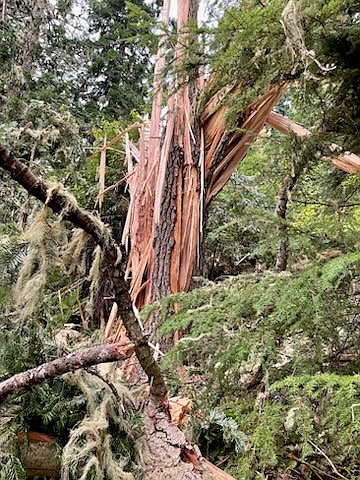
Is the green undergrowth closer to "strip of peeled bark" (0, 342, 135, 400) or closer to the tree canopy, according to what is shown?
the tree canopy

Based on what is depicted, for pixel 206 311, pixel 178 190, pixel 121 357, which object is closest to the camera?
pixel 121 357

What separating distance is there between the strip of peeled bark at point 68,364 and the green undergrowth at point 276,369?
0.41 metres

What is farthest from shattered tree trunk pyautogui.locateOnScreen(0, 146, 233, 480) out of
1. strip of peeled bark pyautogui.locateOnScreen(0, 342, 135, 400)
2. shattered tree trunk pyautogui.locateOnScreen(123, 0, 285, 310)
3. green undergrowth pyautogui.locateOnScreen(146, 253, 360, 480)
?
shattered tree trunk pyautogui.locateOnScreen(123, 0, 285, 310)

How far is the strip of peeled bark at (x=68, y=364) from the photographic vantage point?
0.95 meters

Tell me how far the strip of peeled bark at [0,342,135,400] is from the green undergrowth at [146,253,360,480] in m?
0.41

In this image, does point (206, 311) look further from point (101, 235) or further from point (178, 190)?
point (178, 190)

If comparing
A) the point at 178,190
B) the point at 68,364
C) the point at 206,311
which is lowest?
the point at 68,364

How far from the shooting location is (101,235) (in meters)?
1.00

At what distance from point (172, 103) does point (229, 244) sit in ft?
5.93

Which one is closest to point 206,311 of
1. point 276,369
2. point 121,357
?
point 276,369

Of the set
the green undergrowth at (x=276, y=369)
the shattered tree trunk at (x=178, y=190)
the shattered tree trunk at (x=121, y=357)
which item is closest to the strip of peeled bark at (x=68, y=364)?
the shattered tree trunk at (x=121, y=357)

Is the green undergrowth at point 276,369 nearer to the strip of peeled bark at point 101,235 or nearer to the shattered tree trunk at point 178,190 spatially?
the strip of peeled bark at point 101,235

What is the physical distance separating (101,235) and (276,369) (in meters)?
0.91

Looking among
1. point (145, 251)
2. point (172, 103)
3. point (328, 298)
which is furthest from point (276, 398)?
point (172, 103)
